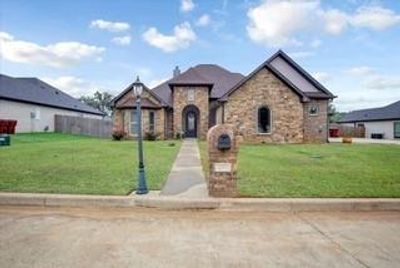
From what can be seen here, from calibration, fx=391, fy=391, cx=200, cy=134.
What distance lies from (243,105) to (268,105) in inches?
67.4

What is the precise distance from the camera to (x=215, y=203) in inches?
311

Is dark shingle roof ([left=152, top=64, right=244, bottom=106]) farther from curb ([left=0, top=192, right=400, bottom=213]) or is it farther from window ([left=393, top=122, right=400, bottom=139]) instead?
curb ([left=0, top=192, right=400, bottom=213])

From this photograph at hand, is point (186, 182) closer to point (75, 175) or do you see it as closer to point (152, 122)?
point (75, 175)

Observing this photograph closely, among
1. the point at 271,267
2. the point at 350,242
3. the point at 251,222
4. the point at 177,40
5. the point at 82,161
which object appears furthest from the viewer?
the point at 177,40

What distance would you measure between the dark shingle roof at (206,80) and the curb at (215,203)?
2326cm

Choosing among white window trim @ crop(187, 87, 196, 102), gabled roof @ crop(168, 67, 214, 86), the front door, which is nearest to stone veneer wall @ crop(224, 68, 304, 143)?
gabled roof @ crop(168, 67, 214, 86)

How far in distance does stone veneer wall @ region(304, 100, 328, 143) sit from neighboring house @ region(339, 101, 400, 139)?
1799cm

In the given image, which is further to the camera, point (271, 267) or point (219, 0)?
point (219, 0)

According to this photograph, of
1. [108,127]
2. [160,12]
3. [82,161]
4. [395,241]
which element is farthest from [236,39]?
[108,127]

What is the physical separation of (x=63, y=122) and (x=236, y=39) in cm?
2629

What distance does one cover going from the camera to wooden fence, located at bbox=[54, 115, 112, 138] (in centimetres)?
3872

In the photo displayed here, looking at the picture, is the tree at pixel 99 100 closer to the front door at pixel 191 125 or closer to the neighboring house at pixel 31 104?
the neighboring house at pixel 31 104

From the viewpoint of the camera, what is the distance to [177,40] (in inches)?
1122

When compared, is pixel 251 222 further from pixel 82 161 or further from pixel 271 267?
pixel 82 161
